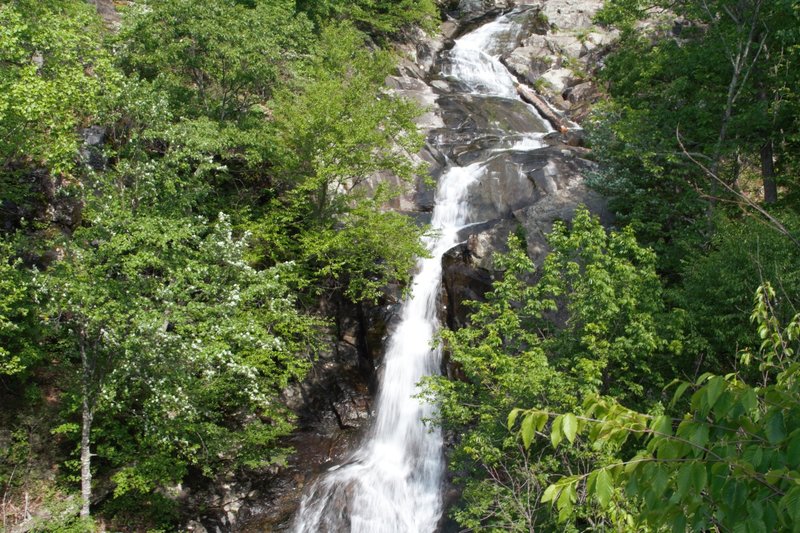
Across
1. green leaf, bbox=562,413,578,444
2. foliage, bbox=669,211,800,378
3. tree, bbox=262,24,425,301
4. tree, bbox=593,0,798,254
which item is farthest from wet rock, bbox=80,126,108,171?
green leaf, bbox=562,413,578,444

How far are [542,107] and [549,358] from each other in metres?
21.2

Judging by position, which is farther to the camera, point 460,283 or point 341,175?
point 341,175

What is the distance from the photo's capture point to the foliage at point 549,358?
970 cm

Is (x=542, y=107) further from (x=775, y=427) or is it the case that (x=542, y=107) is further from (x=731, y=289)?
(x=775, y=427)

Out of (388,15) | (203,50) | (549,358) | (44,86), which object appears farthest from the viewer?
(388,15)

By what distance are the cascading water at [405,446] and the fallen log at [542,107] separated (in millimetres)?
8325

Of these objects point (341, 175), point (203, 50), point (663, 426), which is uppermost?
point (663, 426)

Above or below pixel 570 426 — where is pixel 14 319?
below

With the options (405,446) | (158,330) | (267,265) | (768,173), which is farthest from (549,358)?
(768,173)

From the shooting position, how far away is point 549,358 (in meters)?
11.5

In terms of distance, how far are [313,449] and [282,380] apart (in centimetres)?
327

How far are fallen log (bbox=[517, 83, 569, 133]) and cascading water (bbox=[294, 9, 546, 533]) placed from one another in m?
8.33

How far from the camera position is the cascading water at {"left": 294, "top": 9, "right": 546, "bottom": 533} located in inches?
517

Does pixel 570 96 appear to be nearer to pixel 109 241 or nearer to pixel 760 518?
pixel 109 241
